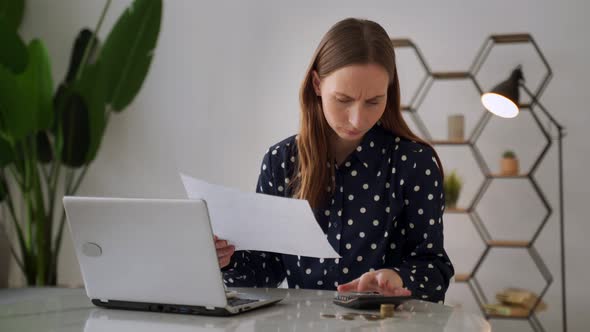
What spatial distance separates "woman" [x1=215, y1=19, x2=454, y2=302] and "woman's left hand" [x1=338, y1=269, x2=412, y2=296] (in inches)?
4.6

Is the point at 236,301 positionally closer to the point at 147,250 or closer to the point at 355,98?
the point at 147,250

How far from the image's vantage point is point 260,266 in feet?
5.61

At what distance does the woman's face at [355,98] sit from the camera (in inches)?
61.7

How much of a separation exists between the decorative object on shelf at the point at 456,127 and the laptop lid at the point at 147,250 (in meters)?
2.41

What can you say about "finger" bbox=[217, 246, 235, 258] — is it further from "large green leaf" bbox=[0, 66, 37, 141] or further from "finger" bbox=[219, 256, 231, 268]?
"large green leaf" bbox=[0, 66, 37, 141]

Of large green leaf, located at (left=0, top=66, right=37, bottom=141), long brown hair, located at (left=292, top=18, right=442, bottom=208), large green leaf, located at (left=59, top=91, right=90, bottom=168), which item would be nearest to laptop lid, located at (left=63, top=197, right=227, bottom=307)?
long brown hair, located at (left=292, top=18, right=442, bottom=208)

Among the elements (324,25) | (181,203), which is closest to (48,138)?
(324,25)

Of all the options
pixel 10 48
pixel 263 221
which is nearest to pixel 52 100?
pixel 10 48

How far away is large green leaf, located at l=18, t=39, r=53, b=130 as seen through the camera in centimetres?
336

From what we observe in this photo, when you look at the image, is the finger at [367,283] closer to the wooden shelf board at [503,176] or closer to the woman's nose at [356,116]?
the woman's nose at [356,116]

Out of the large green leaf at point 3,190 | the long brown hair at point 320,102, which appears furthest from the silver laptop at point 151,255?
the large green leaf at point 3,190

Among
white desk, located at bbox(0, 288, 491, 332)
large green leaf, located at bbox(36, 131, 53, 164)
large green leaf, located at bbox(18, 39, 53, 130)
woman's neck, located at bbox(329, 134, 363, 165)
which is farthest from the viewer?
large green leaf, located at bbox(36, 131, 53, 164)

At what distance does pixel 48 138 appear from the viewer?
3.86m

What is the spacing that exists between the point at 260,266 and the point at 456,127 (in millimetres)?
2017
